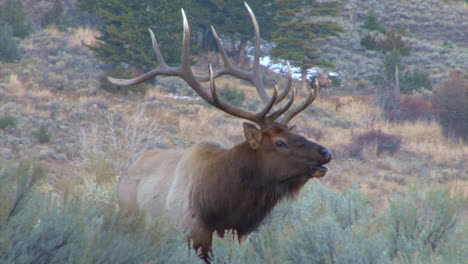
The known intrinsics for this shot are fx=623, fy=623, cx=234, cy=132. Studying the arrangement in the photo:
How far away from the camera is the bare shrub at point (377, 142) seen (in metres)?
17.1

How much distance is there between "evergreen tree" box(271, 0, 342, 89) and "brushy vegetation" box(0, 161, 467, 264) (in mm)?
22947

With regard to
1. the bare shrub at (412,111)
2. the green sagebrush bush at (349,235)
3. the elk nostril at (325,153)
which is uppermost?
the elk nostril at (325,153)

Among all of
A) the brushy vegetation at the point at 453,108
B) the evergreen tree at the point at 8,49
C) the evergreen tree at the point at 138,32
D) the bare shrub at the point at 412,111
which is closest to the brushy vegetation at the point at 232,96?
the evergreen tree at the point at 138,32

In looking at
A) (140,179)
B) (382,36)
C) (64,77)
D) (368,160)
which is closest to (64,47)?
(64,77)

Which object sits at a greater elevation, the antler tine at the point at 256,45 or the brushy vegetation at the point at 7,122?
the antler tine at the point at 256,45

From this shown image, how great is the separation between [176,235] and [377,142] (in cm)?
1432

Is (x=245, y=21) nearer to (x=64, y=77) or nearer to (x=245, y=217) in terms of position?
(x=64, y=77)

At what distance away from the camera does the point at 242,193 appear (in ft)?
17.1

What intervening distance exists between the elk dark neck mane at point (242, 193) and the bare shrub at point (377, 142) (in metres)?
11.9

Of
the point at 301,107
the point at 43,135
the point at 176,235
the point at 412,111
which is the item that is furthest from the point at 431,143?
the point at 176,235

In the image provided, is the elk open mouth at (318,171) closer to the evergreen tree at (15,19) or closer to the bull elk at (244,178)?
the bull elk at (244,178)

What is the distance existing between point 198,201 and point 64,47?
23.9 meters

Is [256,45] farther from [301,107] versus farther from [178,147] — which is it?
[178,147]

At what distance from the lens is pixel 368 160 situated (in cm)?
1653
